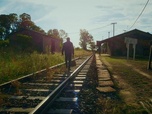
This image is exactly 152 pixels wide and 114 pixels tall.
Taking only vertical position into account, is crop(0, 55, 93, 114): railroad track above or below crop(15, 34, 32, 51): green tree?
below

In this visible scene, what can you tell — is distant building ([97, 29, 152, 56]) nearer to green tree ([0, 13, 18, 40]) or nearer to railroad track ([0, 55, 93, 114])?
railroad track ([0, 55, 93, 114])

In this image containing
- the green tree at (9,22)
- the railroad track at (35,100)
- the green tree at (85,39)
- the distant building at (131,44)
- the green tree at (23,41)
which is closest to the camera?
the railroad track at (35,100)

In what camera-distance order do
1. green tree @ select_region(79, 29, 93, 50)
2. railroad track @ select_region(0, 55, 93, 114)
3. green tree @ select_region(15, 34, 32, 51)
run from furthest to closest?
green tree @ select_region(79, 29, 93, 50) → green tree @ select_region(15, 34, 32, 51) → railroad track @ select_region(0, 55, 93, 114)

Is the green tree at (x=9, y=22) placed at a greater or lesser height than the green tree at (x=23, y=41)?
greater

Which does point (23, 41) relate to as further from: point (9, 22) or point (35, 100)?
point (9, 22)

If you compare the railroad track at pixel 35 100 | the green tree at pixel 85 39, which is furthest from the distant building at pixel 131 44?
the green tree at pixel 85 39

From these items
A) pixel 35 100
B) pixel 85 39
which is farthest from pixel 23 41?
pixel 85 39

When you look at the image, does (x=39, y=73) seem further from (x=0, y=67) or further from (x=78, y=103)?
(x=78, y=103)

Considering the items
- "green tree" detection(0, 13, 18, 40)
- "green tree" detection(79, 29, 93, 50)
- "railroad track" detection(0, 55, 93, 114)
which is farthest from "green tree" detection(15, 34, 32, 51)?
"green tree" detection(79, 29, 93, 50)

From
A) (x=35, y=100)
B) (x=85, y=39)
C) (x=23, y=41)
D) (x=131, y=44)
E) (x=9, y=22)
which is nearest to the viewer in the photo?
(x=35, y=100)

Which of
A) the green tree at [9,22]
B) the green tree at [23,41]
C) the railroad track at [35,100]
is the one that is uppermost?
the green tree at [9,22]

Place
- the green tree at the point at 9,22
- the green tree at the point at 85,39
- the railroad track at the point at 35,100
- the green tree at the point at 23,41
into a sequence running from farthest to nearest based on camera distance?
the green tree at the point at 85,39
the green tree at the point at 9,22
the green tree at the point at 23,41
the railroad track at the point at 35,100

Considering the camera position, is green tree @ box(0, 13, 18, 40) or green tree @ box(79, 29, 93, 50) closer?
green tree @ box(0, 13, 18, 40)

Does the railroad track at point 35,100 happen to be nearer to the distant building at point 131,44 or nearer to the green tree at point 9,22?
the distant building at point 131,44
